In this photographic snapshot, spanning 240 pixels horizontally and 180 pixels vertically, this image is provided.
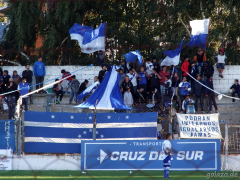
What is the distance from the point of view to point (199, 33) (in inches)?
701

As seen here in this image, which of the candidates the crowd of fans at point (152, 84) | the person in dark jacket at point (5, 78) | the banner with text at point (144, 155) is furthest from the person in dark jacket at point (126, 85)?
the person in dark jacket at point (5, 78)

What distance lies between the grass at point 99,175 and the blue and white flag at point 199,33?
7.05 m

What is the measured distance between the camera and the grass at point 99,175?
11487 mm

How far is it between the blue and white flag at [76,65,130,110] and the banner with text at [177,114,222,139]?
86.4 inches

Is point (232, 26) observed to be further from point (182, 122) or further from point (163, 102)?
point (182, 122)

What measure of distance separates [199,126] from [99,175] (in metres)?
4.04

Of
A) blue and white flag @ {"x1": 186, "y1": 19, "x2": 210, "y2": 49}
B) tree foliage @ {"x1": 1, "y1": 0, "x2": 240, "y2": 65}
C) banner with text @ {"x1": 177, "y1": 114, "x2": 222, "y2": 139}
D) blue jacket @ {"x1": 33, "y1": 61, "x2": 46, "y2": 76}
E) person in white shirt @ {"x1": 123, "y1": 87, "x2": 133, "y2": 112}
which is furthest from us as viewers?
tree foliage @ {"x1": 1, "y1": 0, "x2": 240, "y2": 65}

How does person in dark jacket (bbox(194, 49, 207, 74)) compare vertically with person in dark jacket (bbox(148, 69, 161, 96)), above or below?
above

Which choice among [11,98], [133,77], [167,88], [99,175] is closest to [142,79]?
[133,77]

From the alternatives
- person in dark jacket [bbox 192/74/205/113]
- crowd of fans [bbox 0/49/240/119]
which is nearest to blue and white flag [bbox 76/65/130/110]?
crowd of fans [bbox 0/49/240/119]

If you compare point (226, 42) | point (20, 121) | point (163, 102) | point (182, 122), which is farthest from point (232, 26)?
point (20, 121)

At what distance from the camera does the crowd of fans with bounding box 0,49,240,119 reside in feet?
54.4

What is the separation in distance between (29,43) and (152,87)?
892cm

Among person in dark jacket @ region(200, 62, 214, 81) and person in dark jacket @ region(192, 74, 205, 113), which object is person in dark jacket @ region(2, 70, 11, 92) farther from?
person in dark jacket @ region(200, 62, 214, 81)
